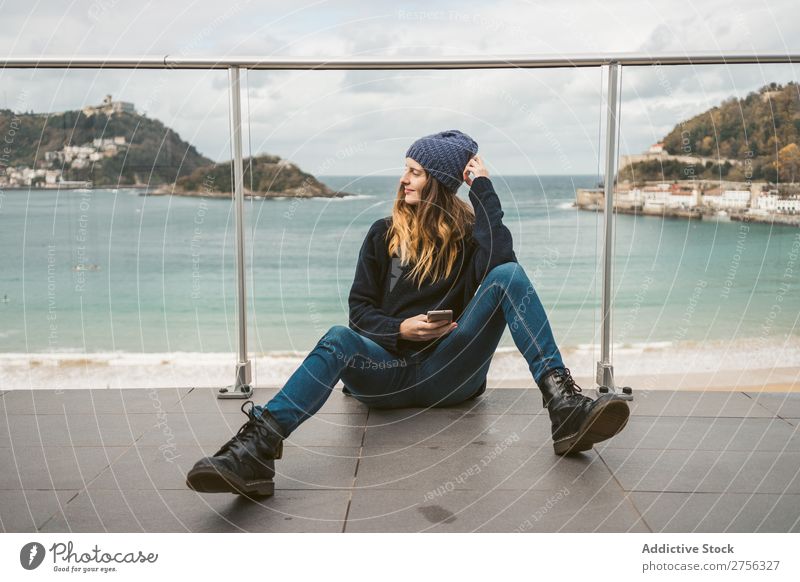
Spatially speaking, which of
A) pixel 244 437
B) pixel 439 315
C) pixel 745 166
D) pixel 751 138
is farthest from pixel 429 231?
pixel 751 138

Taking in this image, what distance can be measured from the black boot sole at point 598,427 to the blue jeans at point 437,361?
0.18 m

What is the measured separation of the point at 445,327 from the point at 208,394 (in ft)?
2.91

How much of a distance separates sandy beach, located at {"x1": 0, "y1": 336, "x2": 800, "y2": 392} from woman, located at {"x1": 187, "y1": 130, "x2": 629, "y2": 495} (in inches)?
81.0

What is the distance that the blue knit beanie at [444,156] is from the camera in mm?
2367

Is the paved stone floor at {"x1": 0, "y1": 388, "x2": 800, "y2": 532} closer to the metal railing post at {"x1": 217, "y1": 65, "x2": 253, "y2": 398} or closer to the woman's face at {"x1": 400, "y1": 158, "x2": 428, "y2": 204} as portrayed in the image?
the metal railing post at {"x1": 217, "y1": 65, "x2": 253, "y2": 398}

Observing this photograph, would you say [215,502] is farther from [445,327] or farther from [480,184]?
[480,184]

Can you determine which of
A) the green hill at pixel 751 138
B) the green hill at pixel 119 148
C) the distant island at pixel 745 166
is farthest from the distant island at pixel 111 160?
the green hill at pixel 751 138

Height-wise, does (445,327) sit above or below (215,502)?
above

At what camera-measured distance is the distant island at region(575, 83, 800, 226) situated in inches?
156

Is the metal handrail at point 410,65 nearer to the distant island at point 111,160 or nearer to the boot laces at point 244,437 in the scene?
the distant island at point 111,160
